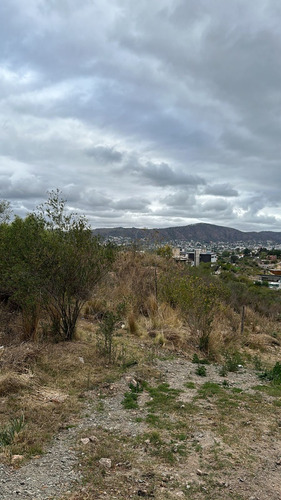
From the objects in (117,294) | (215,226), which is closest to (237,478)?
(117,294)

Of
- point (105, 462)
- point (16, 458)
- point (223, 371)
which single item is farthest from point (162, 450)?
point (223, 371)

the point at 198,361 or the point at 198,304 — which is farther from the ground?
the point at 198,304

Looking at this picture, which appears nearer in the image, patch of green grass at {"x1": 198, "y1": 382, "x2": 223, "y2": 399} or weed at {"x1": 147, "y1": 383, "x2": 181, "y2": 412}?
weed at {"x1": 147, "y1": 383, "x2": 181, "y2": 412}

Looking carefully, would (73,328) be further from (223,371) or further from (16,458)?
(16,458)

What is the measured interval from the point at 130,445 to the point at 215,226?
14609 centimetres

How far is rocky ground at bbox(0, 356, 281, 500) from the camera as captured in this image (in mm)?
2875

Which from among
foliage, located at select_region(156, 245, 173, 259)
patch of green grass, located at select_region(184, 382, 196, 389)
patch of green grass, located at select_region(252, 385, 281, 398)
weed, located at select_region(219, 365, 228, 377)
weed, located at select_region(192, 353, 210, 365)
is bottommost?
weed, located at select_region(192, 353, 210, 365)

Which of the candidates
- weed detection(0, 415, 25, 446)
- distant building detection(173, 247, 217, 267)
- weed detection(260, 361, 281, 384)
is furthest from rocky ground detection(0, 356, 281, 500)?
distant building detection(173, 247, 217, 267)

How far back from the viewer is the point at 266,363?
7.58 m

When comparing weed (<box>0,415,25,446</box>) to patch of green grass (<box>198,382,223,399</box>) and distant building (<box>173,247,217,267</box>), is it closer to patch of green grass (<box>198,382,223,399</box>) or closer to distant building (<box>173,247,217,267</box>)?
patch of green grass (<box>198,382,223,399</box>)

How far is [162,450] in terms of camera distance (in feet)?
11.4

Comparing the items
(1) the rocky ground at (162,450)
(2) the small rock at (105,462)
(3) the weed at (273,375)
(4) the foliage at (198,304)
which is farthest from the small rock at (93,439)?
(4) the foliage at (198,304)

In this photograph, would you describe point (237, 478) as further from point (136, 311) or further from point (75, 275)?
point (136, 311)

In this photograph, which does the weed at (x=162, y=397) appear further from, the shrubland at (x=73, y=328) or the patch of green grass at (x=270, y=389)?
the patch of green grass at (x=270, y=389)
